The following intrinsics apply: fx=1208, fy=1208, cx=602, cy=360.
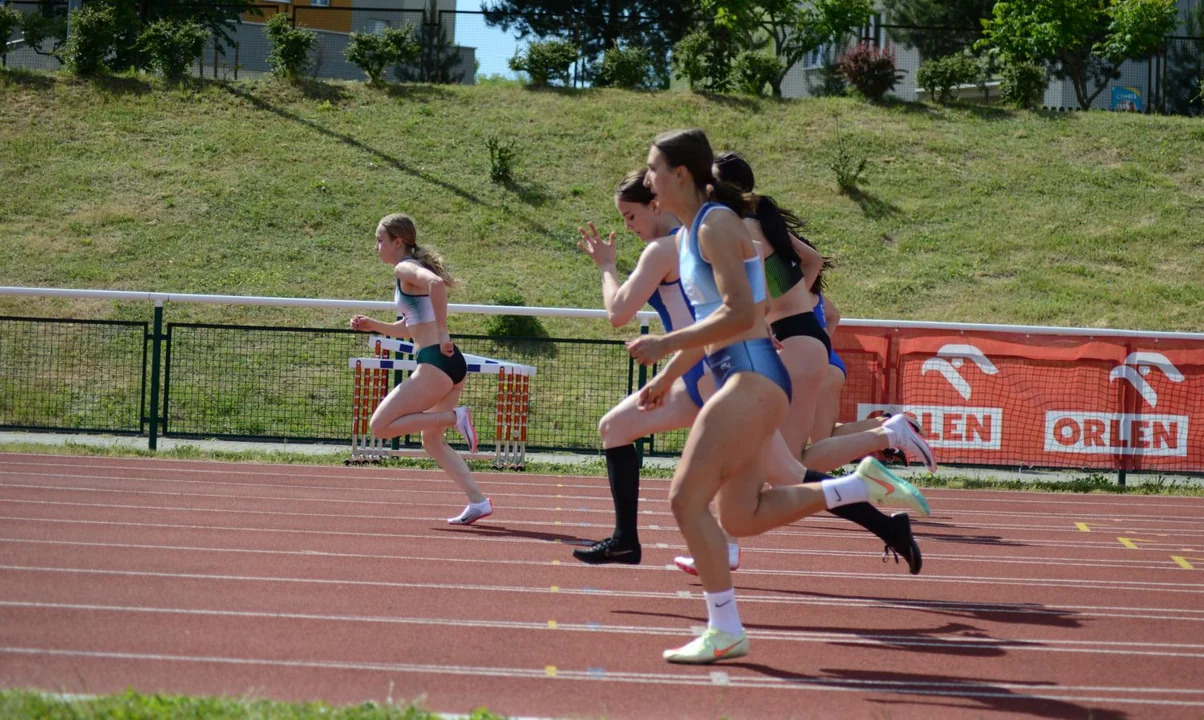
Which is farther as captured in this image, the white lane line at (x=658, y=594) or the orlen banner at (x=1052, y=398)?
the orlen banner at (x=1052, y=398)

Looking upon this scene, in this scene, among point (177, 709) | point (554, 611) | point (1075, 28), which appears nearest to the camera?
point (177, 709)

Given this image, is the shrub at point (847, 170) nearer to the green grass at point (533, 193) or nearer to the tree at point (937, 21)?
the green grass at point (533, 193)

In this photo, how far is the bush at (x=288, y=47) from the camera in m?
27.7

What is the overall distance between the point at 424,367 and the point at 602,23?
2530cm

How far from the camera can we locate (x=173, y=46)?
90.8ft

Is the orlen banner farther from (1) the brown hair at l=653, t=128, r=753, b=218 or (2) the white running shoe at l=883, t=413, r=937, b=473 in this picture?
(1) the brown hair at l=653, t=128, r=753, b=218

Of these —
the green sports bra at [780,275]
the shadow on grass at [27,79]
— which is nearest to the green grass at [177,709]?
the green sports bra at [780,275]

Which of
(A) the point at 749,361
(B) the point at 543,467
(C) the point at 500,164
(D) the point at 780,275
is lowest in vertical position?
(B) the point at 543,467

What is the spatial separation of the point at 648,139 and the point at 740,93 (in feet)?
12.1

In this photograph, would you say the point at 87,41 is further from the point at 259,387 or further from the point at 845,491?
the point at 845,491

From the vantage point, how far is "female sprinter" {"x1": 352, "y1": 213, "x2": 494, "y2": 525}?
814cm

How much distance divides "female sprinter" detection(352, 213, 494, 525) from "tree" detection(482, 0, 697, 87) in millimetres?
21849

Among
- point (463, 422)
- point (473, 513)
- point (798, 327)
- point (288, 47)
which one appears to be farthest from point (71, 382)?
point (288, 47)

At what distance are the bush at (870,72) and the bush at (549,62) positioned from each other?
6.60 m
